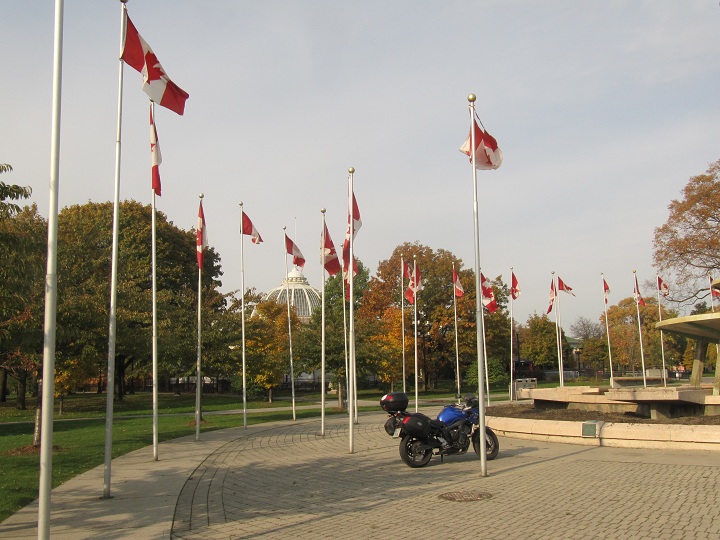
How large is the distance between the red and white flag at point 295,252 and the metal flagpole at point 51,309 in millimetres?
14970

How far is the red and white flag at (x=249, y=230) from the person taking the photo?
20594mm

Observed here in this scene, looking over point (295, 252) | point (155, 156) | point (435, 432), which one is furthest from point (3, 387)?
point (435, 432)

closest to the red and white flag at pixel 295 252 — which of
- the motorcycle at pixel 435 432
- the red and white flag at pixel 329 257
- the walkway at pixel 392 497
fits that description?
the red and white flag at pixel 329 257

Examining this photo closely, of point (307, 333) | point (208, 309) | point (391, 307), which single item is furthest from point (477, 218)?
point (391, 307)

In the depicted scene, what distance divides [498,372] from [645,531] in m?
45.1

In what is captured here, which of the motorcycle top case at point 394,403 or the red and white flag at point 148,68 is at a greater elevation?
the red and white flag at point 148,68

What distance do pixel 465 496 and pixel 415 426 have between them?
115 inches

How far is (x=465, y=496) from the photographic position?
9.77m

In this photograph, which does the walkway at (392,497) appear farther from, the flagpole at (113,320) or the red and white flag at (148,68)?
the red and white flag at (148,68)

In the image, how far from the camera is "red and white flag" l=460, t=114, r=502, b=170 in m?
12.8

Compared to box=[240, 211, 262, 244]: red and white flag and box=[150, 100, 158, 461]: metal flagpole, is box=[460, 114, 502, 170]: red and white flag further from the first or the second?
box=[240, 211, 262, 244]: red and white flag

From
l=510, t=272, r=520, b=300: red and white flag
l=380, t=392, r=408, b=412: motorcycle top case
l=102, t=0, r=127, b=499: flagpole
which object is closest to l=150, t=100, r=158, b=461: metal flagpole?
l=102, t=0, r=127, b=499: flagpole

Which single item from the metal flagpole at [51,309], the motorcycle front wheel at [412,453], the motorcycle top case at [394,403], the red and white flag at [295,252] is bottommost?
the motorcycle front wheel at [412,453]

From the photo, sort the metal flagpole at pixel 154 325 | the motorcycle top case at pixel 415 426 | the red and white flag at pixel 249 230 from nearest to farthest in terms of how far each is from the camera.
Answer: the motorcycle top case at pixel 415 426, the metal flagpole at pixel 154 325, the red and white flag at pixel 249 230
